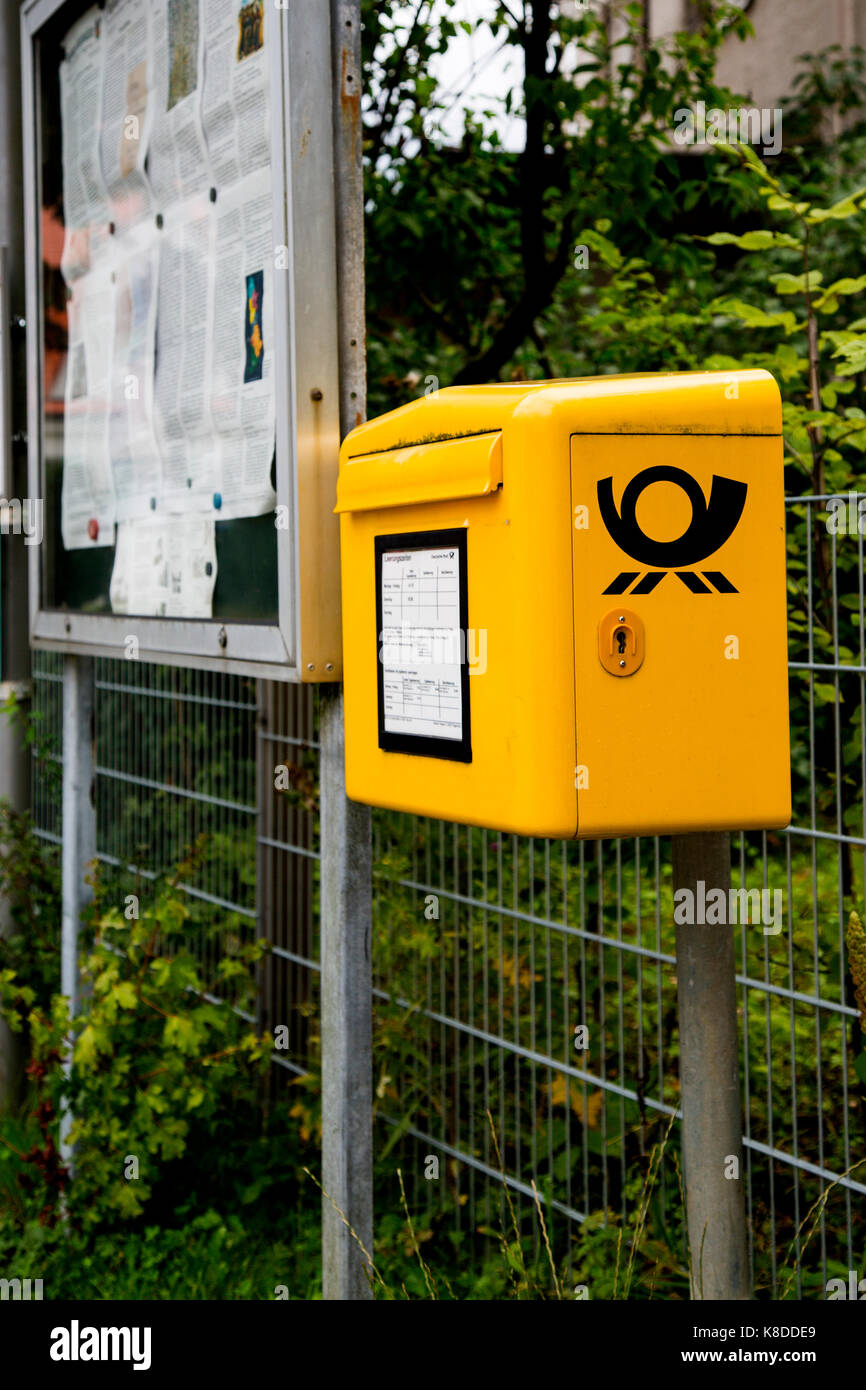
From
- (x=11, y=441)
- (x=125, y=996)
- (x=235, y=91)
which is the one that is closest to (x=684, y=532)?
(x=235, y=91)

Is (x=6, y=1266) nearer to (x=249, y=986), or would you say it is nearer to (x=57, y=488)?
(x=249, y=986)

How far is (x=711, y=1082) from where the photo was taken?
6.74ft

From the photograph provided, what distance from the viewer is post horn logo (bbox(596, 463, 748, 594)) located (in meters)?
1.90

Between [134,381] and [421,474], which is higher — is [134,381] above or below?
above

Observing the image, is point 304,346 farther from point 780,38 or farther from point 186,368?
point 780,38

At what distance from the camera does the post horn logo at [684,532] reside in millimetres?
1901

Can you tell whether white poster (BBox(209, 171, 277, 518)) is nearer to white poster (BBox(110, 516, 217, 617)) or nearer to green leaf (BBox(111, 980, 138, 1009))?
white poster (BBox(110, 516, 217, 617))

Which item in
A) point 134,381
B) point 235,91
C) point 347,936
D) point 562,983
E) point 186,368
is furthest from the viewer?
point 562,983

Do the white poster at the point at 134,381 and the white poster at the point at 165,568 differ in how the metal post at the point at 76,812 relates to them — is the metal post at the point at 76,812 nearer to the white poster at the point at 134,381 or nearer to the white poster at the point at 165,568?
the white poster at the point at 165,568

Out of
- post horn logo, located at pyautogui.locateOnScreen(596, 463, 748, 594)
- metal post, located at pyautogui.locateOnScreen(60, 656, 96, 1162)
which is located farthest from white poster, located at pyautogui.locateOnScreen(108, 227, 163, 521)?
post horn logo, located at pyautogui.locateOnScreen(596, 463, 748, 594)

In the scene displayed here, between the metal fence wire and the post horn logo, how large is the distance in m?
0.60

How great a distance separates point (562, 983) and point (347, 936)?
111cm

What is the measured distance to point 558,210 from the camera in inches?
197
